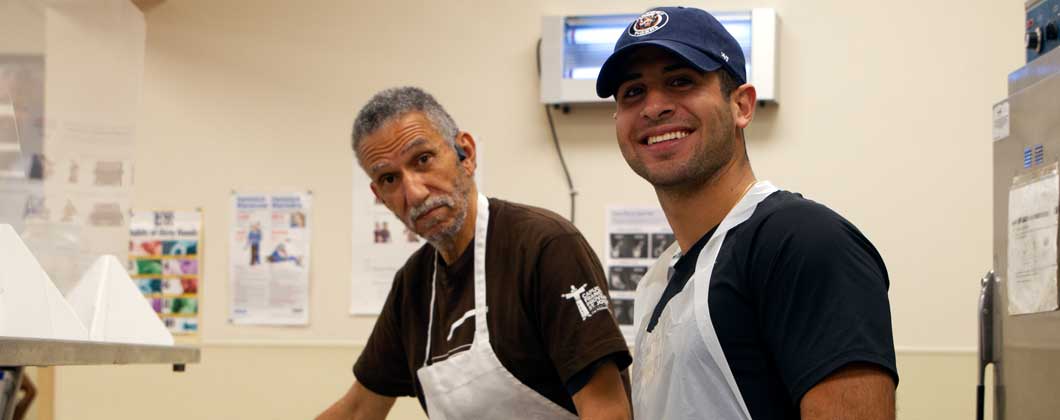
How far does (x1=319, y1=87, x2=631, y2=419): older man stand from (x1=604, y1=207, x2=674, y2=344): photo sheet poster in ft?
4.27

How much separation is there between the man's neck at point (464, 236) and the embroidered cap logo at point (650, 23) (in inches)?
28.3

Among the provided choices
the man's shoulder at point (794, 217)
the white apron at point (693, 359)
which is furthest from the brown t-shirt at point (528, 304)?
the man's shoulder at point (794, 217)

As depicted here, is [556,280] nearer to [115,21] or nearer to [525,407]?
[525,407]

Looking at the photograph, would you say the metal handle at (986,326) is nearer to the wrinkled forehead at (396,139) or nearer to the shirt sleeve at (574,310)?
the shirt sleeve at (574,310)

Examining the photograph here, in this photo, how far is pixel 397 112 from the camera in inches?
73.4

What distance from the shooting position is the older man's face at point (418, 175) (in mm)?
1841

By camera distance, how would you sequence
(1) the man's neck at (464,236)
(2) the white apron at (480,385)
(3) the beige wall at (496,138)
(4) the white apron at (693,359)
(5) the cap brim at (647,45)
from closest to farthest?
(4) the white apron at (693,359)
(5) the cap brim at (647,45)
(2) the white apron at (480,385)
(1) the man's neck at (464,236)
(3) the beige wall at (496,138)

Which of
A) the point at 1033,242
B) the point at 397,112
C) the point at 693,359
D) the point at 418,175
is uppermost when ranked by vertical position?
the point at 397,112

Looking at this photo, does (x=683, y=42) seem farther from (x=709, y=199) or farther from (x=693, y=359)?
(x=693, y=359)

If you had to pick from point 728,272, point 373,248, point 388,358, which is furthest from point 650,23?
point 373,248

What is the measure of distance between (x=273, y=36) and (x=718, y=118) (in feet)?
8.34

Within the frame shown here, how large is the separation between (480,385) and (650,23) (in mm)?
802

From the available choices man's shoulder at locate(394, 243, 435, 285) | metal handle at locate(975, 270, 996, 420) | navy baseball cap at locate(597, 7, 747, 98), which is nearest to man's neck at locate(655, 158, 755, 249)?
navy baseball cap at locate(597, 7, 747, 98)

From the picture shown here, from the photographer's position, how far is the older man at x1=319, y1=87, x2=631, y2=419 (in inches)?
65.5
